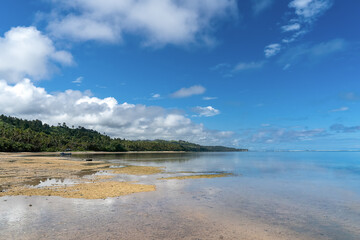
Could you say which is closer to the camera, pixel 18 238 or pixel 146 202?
pixel 18 238

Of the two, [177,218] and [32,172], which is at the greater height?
[32,172]

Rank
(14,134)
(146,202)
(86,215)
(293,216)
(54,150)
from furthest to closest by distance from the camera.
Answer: (54,150)
(14,134)
(146,202)
(293,216)
(86,215)

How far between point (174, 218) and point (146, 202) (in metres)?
5.47

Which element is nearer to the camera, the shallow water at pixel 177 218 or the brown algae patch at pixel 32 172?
the shallow water at pixel 177 218

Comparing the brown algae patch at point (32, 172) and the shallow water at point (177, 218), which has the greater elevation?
the brown algae patch at point (32, 172)

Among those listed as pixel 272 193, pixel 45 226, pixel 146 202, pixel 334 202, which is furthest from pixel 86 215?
pixel 334 202

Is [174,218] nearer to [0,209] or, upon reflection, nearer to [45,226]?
[45,226]

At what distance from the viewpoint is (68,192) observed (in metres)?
24.4

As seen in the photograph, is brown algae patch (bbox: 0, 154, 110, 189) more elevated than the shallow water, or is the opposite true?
brown algae patch (bbox: 0, 154, 110, 189)

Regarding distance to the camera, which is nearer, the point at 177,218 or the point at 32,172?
the point at 177,218

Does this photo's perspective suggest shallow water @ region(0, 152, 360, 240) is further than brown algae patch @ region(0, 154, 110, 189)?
No

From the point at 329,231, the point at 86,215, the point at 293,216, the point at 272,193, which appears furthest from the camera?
the point at 272,193

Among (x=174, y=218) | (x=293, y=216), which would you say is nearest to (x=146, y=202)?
(x=174, y=218)

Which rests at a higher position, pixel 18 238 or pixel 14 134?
pixel 14 134
